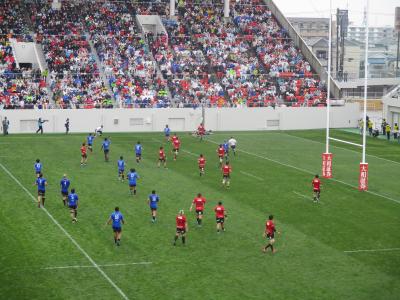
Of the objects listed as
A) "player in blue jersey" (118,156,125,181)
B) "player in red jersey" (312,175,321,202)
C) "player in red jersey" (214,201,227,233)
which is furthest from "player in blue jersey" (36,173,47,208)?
"player in red jersey" (312,175,321,202)

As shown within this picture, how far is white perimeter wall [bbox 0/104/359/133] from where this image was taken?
58.6 metres

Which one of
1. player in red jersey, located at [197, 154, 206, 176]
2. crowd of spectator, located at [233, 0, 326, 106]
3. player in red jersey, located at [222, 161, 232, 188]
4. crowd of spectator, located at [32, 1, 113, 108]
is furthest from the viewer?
crowd of spectator, located at [233, 0, 326, 106]

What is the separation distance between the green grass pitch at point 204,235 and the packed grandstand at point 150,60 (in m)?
15.2

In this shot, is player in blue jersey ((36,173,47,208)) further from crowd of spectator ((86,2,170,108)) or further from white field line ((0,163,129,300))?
crowd of spectator ((86,2,170,108))

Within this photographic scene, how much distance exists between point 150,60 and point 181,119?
7.25 meters

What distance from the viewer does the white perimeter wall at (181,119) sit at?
58562 millimetres

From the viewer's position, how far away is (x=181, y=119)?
205ft

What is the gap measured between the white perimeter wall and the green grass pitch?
11.7m

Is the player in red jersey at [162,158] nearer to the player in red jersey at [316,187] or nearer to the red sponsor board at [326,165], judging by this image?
the red sponsor board at [326,165]

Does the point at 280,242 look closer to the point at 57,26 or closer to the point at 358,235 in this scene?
the point at 358,235

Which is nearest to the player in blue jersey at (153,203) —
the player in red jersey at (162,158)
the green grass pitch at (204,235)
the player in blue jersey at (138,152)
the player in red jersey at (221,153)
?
the green grass pitch at (204,235)

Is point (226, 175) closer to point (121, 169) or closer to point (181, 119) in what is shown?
point (121, 169)

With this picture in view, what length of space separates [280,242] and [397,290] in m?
5.79

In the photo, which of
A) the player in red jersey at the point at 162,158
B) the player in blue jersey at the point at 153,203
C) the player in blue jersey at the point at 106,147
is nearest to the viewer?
the player in blue jersey at the point at 153,203
